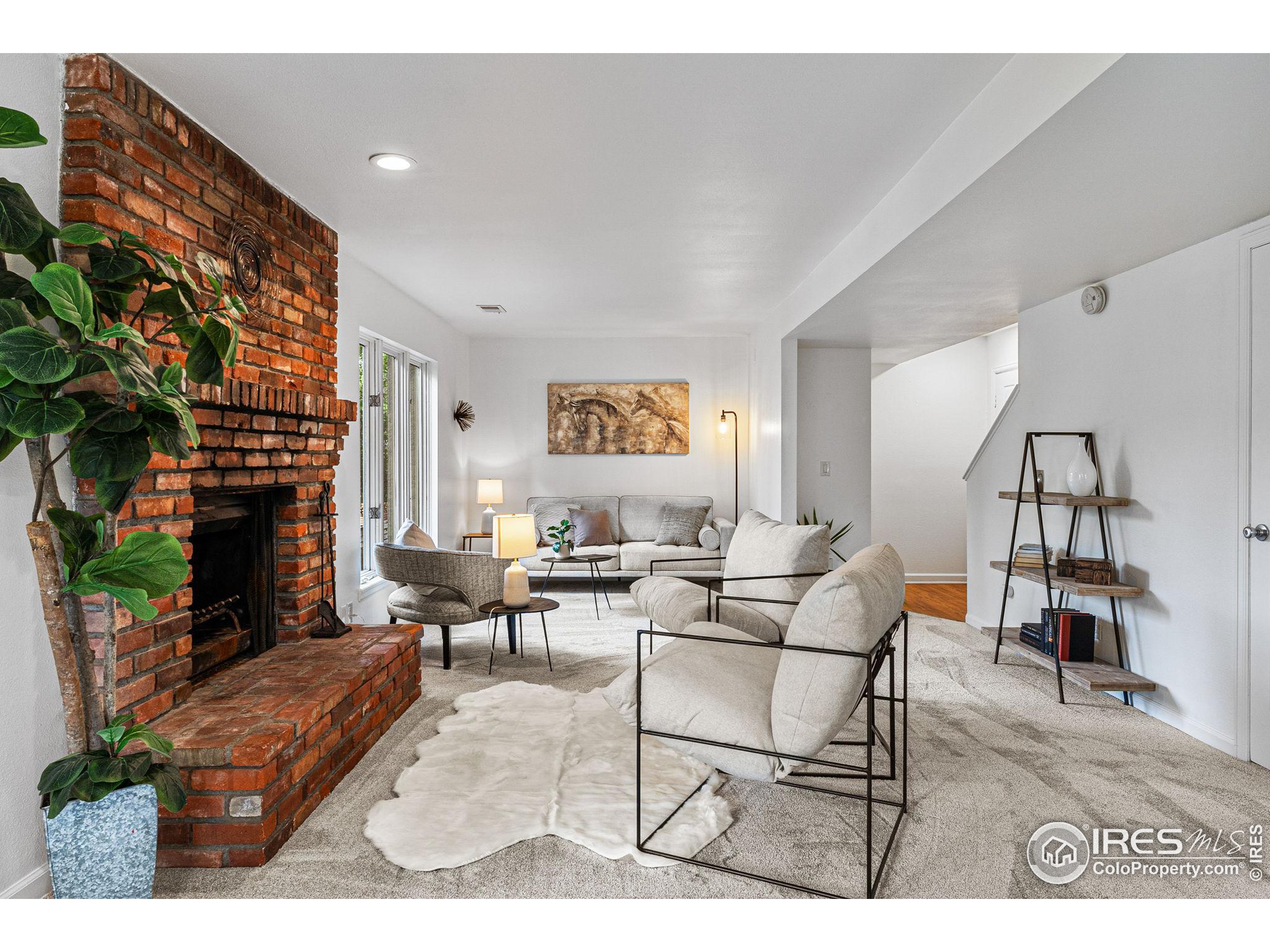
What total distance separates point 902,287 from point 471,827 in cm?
345

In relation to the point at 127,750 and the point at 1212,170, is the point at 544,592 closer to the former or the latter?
the point at 127,750

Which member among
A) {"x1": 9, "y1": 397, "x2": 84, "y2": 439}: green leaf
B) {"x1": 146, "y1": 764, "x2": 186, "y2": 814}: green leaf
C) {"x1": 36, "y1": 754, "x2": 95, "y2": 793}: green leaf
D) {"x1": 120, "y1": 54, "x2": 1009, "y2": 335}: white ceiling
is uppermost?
{"x1": 120, "y1": 54, "x2": 1009, "y2": 335}: white ceiling

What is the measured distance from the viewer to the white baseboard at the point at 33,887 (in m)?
1.87

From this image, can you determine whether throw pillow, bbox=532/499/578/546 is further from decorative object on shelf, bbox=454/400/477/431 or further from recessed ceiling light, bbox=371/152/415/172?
recessed ceiling light, bbox=371/152/415/172

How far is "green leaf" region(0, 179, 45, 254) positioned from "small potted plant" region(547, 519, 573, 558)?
420 cm

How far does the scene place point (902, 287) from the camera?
4.16 meters

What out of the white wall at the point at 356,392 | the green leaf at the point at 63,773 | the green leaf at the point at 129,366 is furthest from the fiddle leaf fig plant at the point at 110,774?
the white wall at the point at 356,392

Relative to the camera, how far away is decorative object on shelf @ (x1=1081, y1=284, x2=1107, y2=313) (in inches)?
152

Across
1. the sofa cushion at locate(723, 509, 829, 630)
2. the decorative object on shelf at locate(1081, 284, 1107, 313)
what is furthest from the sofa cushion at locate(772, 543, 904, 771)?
the decorative object on shelf at locate(1081, 284, 1107, 313)

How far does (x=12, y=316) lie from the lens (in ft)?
5.19

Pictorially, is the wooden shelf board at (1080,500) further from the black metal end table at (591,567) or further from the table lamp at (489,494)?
the table lamp at (489,494)

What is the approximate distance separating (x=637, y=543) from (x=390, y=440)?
2.47m

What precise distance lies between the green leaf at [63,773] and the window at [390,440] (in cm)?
304
